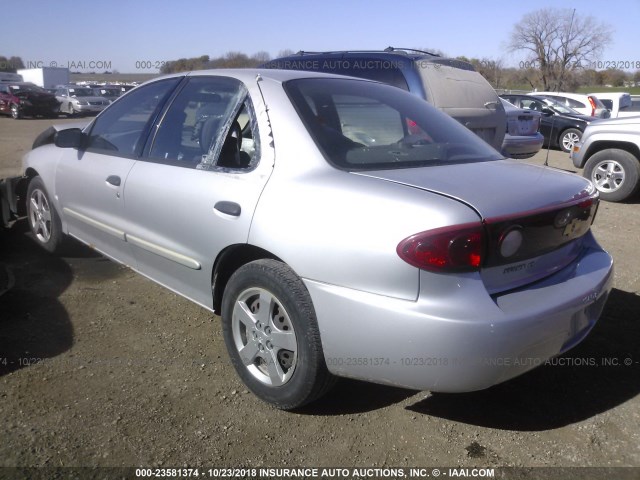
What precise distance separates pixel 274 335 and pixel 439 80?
4.31 metres

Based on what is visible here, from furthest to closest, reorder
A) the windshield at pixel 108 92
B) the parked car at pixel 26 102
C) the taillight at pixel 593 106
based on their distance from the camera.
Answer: the windshield at pixel 108 92 → the parked car at pixel 26 102 → the taillight at pixel 593 106

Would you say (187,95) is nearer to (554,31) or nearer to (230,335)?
(230,335)

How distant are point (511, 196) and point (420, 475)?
1240 millimetres

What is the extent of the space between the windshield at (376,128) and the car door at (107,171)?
112 cm

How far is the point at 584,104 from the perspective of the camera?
1614cm

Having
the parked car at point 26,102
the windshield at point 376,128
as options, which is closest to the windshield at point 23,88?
the parked car at point 26,102

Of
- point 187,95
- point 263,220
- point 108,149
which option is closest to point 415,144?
point 263,220

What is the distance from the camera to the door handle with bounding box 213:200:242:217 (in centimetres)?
271

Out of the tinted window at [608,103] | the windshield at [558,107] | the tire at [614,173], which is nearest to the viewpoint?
the tire at [614,173]

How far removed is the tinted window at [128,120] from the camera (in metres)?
3.63

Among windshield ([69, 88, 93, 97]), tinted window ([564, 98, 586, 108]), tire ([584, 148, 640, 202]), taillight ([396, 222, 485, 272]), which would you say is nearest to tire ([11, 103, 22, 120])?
windshield ([69, 88, 93, 97])

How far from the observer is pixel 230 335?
292cm

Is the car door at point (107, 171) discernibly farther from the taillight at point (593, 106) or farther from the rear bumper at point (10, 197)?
the taillight at point (593, 106)

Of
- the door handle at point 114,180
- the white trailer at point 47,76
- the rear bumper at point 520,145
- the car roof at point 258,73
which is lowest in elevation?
the door handle at point 114,180
